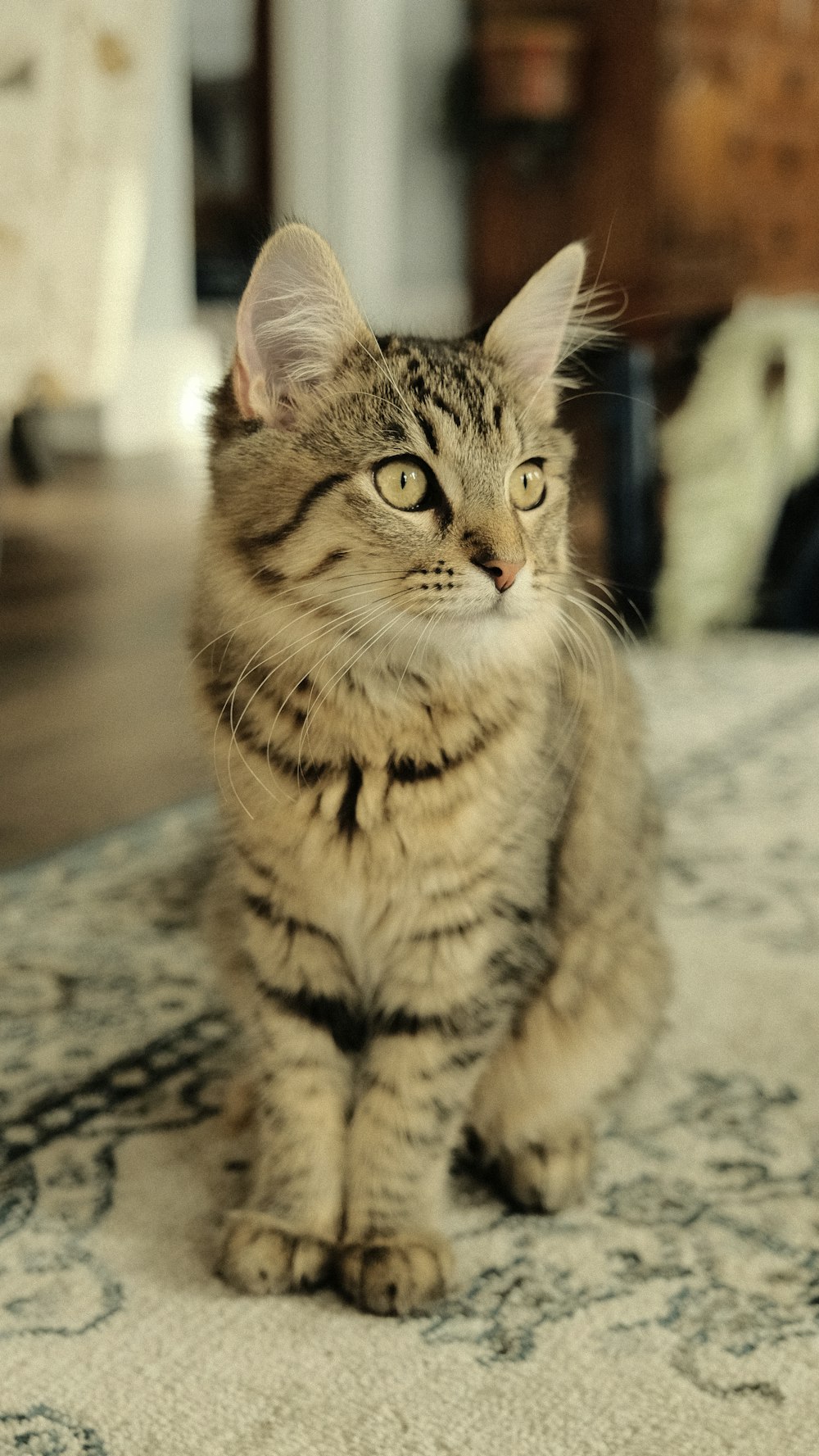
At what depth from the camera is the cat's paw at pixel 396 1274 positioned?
97cm

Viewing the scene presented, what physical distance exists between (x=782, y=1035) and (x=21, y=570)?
2260 millimetres

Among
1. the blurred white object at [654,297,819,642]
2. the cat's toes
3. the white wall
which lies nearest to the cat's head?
the cat's toes

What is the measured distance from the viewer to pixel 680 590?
2908 mm

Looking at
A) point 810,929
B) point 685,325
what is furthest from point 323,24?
point 810,929

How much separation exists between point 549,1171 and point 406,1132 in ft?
0.43

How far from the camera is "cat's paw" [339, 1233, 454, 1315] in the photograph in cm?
97

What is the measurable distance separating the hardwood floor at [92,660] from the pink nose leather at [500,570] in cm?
31

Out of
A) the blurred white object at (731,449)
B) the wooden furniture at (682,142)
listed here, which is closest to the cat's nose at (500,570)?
the blurred white object at (731,449)

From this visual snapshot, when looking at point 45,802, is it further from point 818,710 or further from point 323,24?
point 323,24

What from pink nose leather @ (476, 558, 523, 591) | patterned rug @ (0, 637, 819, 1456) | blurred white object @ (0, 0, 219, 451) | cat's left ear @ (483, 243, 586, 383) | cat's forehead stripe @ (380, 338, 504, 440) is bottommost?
patterned rug @ (0, 637, 819, 1456)

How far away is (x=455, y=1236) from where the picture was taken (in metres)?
1.07

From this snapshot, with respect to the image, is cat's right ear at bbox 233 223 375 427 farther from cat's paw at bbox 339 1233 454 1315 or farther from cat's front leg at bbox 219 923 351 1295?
cat's paw at bbox 339 1233 454 1315

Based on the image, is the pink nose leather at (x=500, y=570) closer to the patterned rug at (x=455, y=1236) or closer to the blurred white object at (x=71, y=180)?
the patterned rug at (x=455, y=1236)

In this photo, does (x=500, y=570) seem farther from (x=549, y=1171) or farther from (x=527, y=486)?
(x=549, y=1171)
